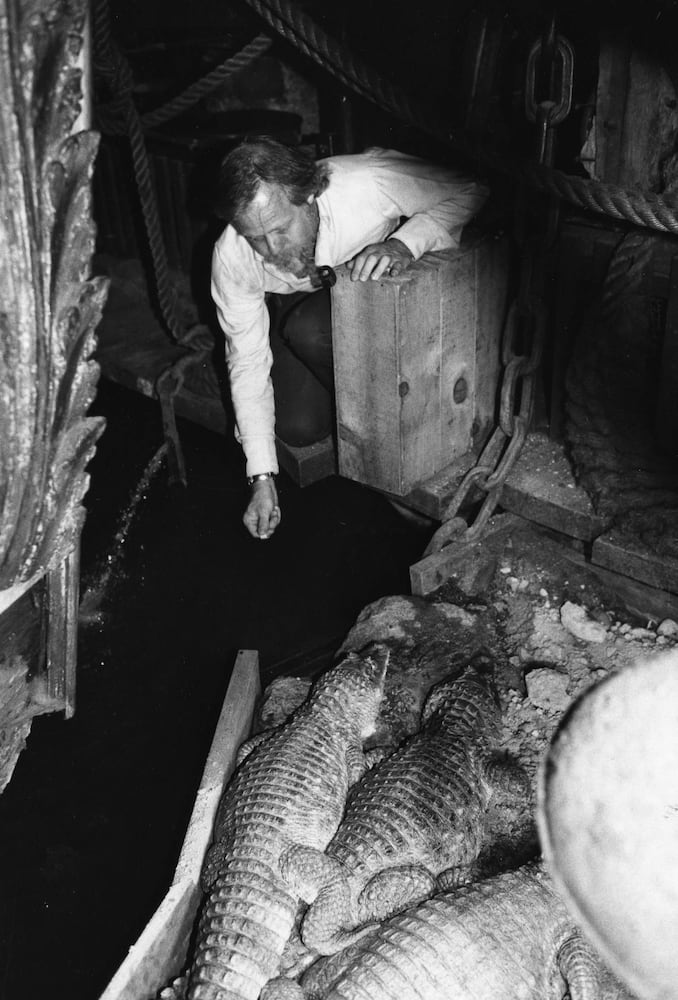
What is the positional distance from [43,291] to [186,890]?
164 cm

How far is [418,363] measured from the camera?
348 cm

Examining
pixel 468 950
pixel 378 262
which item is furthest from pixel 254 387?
pixel 468 950

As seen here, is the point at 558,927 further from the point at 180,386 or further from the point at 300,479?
the point at 180,386

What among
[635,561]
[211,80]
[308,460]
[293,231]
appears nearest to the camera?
[635,561]

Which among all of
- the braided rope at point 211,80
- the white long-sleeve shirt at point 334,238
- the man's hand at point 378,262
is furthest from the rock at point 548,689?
the braided rope at point 211,80

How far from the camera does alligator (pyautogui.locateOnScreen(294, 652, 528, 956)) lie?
2.46 meters

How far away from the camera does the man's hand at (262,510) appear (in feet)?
12.5

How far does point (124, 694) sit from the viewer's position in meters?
3.57

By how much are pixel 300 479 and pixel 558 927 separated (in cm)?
244

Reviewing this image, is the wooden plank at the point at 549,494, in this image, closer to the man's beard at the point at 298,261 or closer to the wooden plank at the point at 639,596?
the wooden plank at the point at 639,596

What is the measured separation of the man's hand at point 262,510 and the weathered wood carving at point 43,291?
5.76 feet

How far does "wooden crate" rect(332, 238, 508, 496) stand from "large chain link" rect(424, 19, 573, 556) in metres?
0.14

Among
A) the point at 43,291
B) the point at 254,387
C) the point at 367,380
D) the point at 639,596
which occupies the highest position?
the point at 43,291

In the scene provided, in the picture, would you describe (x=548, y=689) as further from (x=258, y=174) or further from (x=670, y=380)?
(x=258, y=174)
